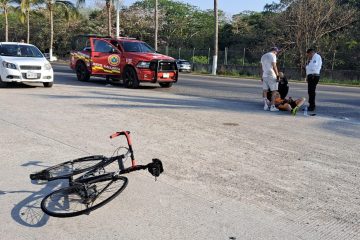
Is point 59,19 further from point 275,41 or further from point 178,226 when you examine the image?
point 178,226

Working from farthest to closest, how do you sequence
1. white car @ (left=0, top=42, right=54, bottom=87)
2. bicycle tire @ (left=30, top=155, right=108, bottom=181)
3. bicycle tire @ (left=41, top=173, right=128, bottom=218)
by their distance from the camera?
1. white car @ (left=0, top=42, right=54, bottom=87)
2. bicycle tire @ (left=30, top=155, right=108, bottom=181)
3. bicycle tire @ (left=41, top=173, right=128, bottom=218)

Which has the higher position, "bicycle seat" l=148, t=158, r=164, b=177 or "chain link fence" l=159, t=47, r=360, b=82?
"chain link fence" l=159, t=47, r=360, b=82

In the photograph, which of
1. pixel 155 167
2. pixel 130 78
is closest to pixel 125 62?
pixel 130 78

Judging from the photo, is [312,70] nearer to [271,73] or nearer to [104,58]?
[271,73]

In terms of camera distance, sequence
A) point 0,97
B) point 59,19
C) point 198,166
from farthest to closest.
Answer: point 59,19
point 0,97
point 198,166

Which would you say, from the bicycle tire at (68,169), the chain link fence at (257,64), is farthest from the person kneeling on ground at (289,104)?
the chain link fence at (257,64)

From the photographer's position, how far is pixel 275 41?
37.1 meters

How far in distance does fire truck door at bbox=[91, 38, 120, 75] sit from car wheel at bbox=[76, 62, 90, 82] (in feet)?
2.79

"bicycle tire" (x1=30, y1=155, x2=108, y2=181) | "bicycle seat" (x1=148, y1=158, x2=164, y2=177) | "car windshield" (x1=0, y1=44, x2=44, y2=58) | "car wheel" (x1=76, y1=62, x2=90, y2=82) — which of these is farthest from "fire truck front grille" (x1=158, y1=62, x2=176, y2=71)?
"bicycle seat" (x1=148, y1=158, x2=164, y2=177)

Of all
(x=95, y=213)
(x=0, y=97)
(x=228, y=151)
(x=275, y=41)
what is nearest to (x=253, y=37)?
(x=275, y=41)

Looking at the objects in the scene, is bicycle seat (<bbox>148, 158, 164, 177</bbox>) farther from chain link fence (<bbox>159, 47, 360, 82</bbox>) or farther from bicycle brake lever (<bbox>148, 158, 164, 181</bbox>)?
chain link fence (<bbox>159, 47, 360, 82</bbox>)

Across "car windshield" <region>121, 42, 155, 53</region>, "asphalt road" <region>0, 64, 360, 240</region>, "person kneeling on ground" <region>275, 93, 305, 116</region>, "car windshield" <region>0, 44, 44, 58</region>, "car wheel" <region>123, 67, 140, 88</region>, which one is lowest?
"asphalt road" <region>0, 64, 360, 240</region>

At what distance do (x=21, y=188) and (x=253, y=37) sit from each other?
3867 centimetres

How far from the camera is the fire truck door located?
1691cm
